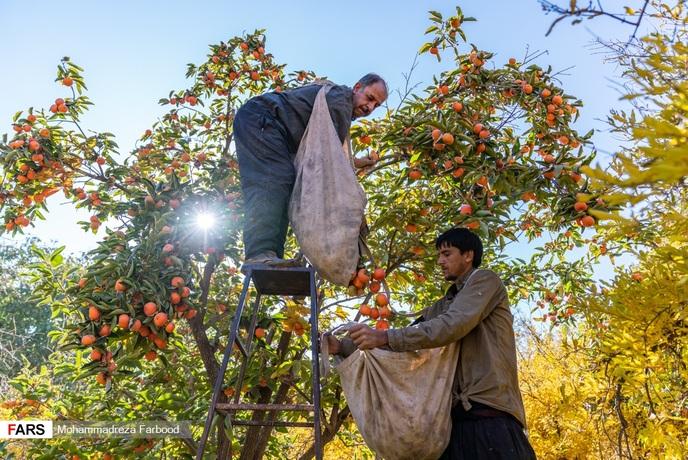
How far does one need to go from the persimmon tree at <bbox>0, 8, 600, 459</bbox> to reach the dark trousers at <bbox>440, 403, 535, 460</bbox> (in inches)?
29.7

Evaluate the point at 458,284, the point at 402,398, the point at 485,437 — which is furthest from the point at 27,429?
the point at 485,437

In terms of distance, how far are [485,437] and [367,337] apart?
1.84 ft

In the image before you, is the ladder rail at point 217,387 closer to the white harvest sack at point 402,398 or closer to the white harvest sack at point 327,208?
the white harvest sack at point 327,208

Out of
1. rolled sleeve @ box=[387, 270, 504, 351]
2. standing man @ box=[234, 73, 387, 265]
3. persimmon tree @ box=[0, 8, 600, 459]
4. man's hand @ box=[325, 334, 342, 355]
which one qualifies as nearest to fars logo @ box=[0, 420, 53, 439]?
persimmon tree @ box=[0, 8, 600, 459]

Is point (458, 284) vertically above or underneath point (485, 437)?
above

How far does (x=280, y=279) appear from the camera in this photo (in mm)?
2533

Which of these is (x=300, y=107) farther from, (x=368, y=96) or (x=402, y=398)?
(x=402, y=398)

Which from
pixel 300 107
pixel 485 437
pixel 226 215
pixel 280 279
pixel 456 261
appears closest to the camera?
pixel 485 437

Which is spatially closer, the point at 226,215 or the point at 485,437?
the point at 485,437

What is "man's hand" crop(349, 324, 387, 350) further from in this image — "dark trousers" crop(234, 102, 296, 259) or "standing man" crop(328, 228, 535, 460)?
"dark trousers" crop(234, 102, 296, 259)

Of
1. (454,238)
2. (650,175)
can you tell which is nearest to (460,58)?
(454,238)

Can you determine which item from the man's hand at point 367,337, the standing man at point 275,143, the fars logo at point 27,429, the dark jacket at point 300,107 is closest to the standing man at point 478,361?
the man's hand at point 367,337

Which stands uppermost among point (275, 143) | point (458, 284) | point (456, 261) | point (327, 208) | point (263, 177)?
point (275, 143)

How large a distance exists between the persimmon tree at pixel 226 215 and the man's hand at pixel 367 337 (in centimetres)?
41
